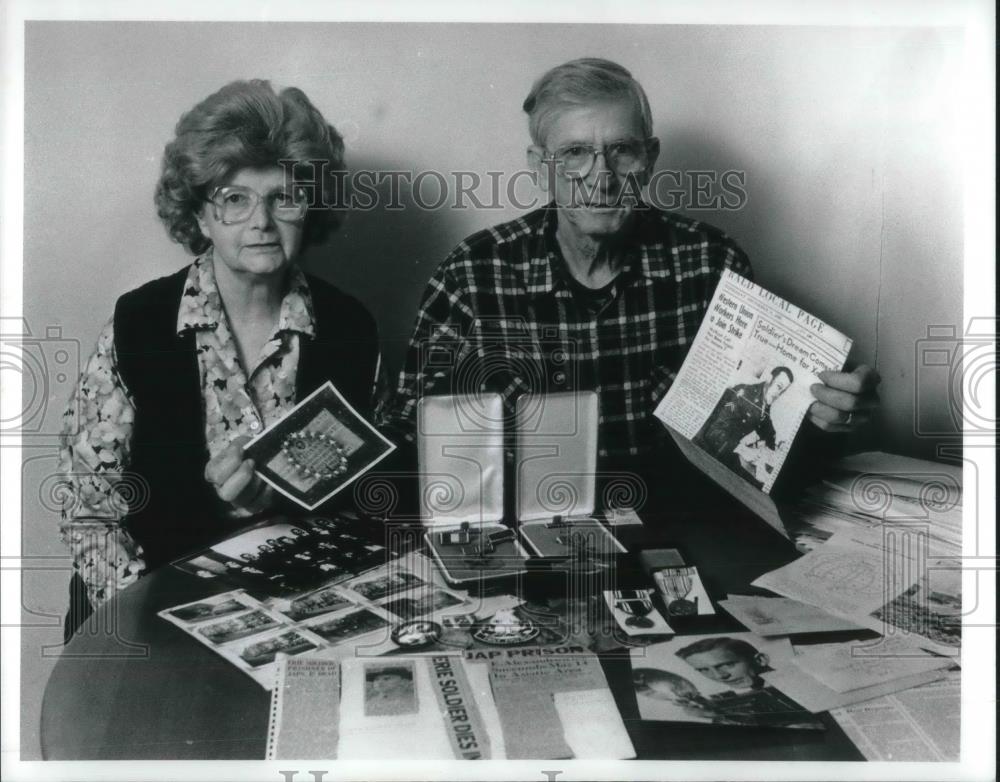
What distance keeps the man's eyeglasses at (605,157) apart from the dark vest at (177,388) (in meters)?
0.39

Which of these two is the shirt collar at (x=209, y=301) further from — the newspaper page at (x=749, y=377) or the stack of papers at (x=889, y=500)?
the stack of papers at (x=889, y=500)

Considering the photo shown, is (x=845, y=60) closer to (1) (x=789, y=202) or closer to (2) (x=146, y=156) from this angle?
(1) (x=789, y=202)

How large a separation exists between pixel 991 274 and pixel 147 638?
145 centimetres

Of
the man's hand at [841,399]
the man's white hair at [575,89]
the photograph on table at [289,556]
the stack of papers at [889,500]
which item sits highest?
the man's white hair at [575,89]

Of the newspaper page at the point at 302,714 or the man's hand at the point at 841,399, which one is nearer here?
the newspaper page at the point at 302,714

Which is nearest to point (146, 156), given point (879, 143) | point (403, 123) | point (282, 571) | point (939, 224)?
point (403, 123)

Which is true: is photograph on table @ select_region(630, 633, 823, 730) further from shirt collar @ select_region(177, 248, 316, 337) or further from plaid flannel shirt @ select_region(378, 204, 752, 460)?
shirt collar @ select_region(177, 248, 316, 337)

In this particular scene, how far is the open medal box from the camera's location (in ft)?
4.86

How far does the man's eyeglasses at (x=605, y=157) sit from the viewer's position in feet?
4.76

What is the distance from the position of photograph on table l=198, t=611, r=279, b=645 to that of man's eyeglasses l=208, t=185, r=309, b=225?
0.60 m

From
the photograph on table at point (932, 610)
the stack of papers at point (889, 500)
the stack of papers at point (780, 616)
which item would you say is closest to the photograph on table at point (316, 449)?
the stack of papers at point (780, 616)

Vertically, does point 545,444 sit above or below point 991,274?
below

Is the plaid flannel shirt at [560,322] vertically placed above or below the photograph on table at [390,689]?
above

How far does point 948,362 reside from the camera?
→ 154 centimetres
